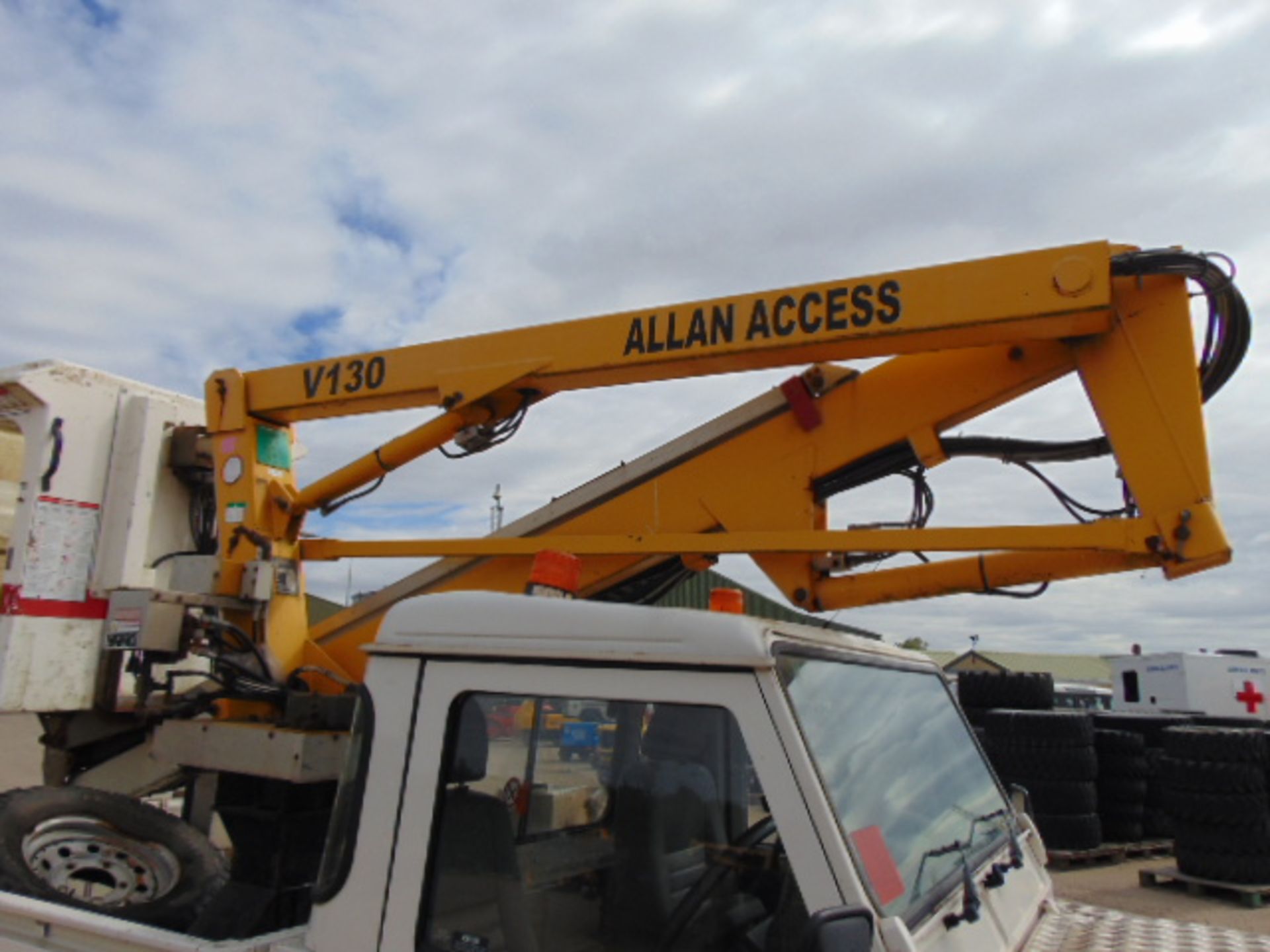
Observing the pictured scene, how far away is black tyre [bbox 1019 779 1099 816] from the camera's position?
7887 millimetres

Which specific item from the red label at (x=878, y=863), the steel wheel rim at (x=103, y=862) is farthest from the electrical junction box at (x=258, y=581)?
the red label at (x=878, y=863)

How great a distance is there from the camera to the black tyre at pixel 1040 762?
786 cm

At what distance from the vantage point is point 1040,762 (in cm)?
788

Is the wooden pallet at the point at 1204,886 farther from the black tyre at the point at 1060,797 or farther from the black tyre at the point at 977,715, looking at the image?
the black tyre at the point at 977,715

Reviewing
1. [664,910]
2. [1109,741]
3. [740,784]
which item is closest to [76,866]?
[664,910]

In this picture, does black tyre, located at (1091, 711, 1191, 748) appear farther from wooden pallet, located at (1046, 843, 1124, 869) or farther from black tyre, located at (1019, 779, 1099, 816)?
black tyre, located at (1019, 779, 1099, 816)

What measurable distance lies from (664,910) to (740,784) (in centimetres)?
31

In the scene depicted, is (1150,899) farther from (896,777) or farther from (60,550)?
(60,550)

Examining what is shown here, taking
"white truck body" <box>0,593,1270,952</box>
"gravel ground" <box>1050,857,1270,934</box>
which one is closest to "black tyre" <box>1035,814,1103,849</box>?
"gravel ground" <box>1050,857,1270,934</box>

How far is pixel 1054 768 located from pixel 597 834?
6919 mm

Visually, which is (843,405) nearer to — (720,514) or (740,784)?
(720,514)

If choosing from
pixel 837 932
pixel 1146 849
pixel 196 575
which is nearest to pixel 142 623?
pixel 196 575

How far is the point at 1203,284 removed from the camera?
3.16m

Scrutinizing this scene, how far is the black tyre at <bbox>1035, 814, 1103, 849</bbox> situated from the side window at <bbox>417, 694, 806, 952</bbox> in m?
6.96
